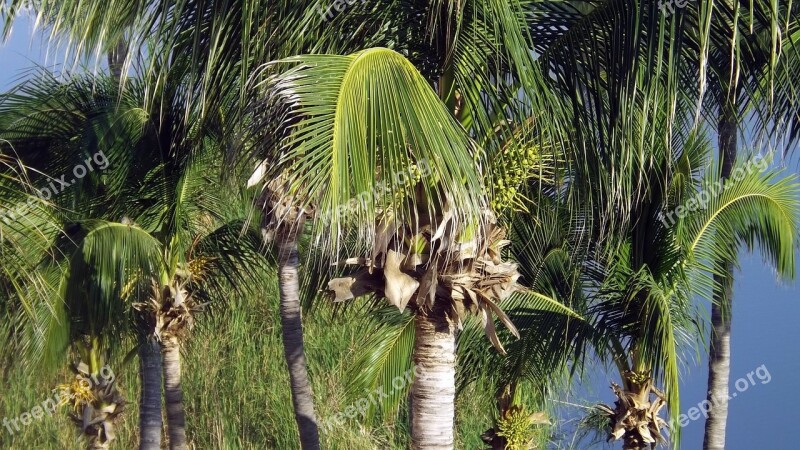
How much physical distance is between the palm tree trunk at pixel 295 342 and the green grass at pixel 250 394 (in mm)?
4504

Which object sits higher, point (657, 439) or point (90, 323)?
point (90, 323)

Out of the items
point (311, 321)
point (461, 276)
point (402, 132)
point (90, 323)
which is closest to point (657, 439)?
point (461, 276)

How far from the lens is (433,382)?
511 cm

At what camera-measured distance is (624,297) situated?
769cm

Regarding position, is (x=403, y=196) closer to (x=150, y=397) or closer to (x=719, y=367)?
(x=719, y=367)

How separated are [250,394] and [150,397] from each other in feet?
17.9

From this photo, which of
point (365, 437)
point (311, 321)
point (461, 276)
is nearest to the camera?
point (461, 276)

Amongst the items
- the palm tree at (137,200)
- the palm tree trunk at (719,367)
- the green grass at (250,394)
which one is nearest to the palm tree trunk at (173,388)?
the palm tree at (137,200)

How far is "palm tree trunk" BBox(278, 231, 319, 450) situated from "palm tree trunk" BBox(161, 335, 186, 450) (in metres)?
1.23

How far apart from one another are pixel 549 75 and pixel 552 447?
12.5 metres

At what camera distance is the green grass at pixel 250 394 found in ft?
47.2

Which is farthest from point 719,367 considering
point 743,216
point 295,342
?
point 295,342

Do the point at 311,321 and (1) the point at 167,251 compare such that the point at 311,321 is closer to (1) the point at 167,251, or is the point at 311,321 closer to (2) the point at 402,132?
(1) the point at 167,251

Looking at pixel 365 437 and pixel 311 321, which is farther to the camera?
pixel 311 321
